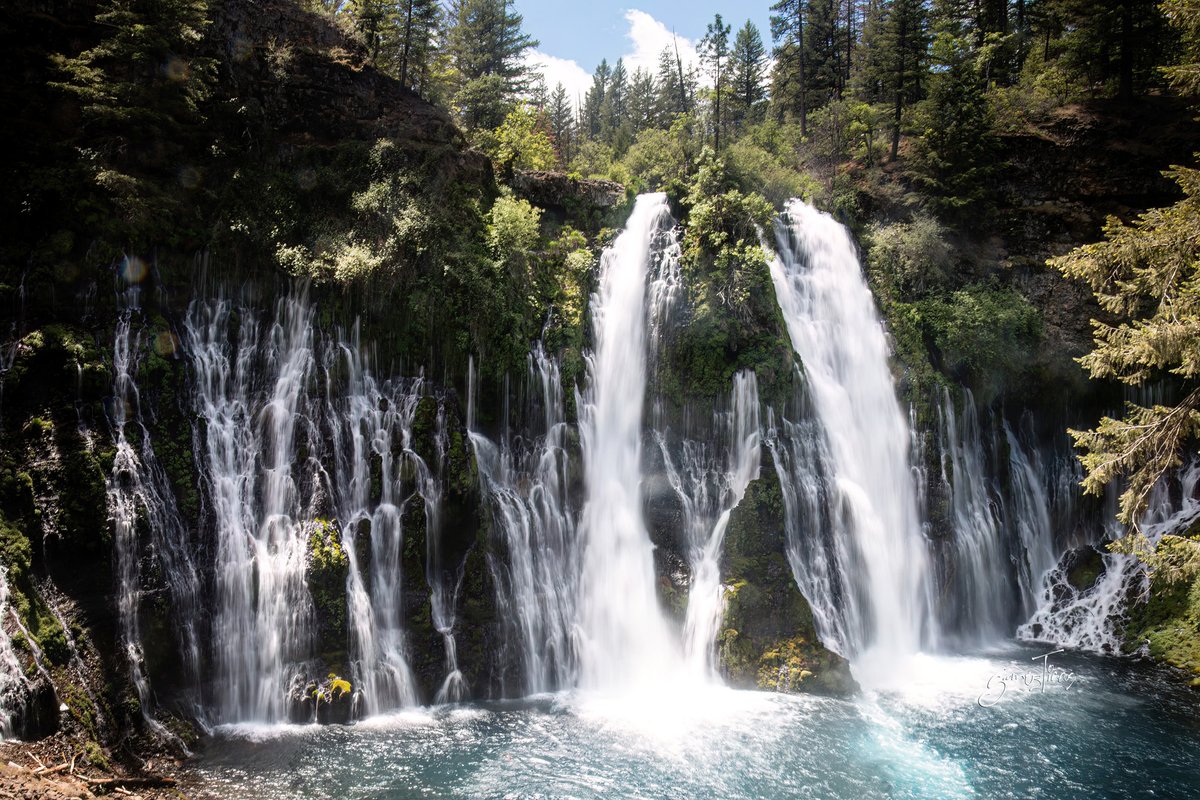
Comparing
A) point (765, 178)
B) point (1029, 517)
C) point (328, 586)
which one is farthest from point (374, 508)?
point (1029, 517)

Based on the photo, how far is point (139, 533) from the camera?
12648 millimetres

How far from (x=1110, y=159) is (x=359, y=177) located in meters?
25.7

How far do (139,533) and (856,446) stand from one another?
1708cm

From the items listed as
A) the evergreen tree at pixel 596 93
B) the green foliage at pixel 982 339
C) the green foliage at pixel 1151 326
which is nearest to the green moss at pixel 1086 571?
the green foliage at pixel 982 339

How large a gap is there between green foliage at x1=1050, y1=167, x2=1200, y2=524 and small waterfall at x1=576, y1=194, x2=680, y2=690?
9473 mm

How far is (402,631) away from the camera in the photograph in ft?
46.5

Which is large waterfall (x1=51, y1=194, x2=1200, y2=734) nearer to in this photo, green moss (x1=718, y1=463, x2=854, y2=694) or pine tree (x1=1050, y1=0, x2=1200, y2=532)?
green moss (x1=718, y1=463, x2=854, y2=694)

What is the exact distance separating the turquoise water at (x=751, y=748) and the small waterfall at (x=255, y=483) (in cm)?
141

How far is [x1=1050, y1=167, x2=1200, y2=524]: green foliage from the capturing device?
1068 centimetres

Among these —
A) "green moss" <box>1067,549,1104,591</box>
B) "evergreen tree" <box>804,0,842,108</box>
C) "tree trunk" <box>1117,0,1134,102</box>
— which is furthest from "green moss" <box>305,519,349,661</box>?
"evergreen tree" <box>804,0,842,108</box>

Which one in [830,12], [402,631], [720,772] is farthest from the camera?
[830,12]

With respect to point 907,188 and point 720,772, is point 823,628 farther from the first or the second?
point 907,188

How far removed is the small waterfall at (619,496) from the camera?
15.6m

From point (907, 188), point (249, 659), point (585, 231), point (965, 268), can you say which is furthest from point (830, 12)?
point (249, 659)
